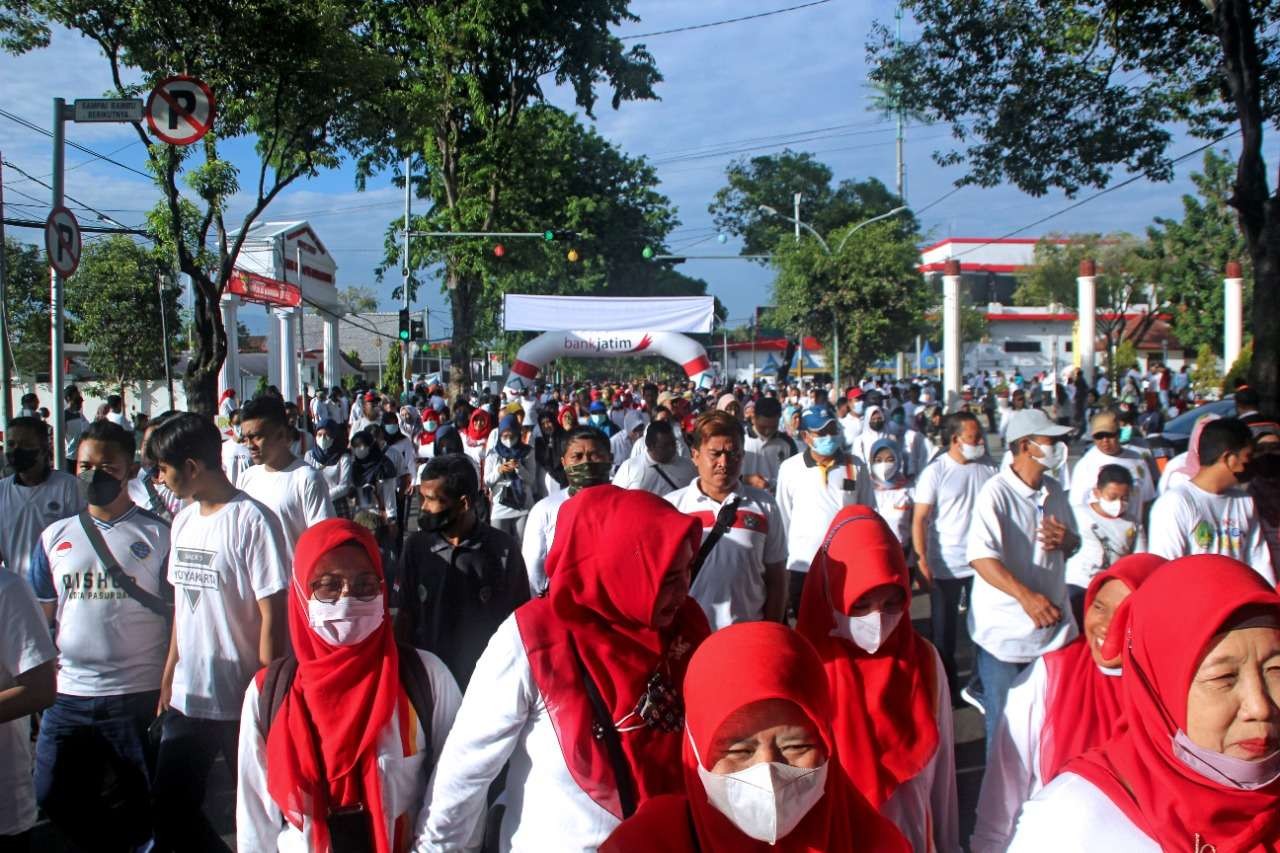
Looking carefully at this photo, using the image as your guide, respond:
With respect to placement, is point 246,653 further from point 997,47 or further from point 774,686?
point 997,47

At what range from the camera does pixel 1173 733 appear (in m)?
1.89

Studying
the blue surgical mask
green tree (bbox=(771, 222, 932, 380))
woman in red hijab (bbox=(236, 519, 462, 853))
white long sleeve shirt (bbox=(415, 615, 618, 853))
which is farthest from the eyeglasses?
green tree (bbox=(771, 222, 932, 380))

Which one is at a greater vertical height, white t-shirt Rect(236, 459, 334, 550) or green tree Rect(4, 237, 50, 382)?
green tree Rect(4, 237, 50, 382)

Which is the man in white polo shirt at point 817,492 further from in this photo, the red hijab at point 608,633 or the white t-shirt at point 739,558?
the red hijab at point 608,633

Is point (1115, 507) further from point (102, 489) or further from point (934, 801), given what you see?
point (102, 489)

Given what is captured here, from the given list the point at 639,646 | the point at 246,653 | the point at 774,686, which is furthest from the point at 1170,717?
the point at 246,653

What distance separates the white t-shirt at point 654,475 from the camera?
21.7 ft

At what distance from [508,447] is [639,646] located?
648 cm

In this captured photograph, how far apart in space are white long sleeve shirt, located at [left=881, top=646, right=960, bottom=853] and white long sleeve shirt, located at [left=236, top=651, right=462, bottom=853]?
4.10 feet

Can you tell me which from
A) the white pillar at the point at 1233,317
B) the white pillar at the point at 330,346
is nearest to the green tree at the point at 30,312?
the white pillar at the point at 330,346

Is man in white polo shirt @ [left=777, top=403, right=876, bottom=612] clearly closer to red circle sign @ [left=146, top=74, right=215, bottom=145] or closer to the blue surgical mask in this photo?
the blue surgical mask

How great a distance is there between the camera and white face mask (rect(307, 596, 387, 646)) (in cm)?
277

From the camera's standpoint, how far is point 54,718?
12.2 ft

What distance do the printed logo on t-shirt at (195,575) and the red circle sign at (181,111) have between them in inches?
253
